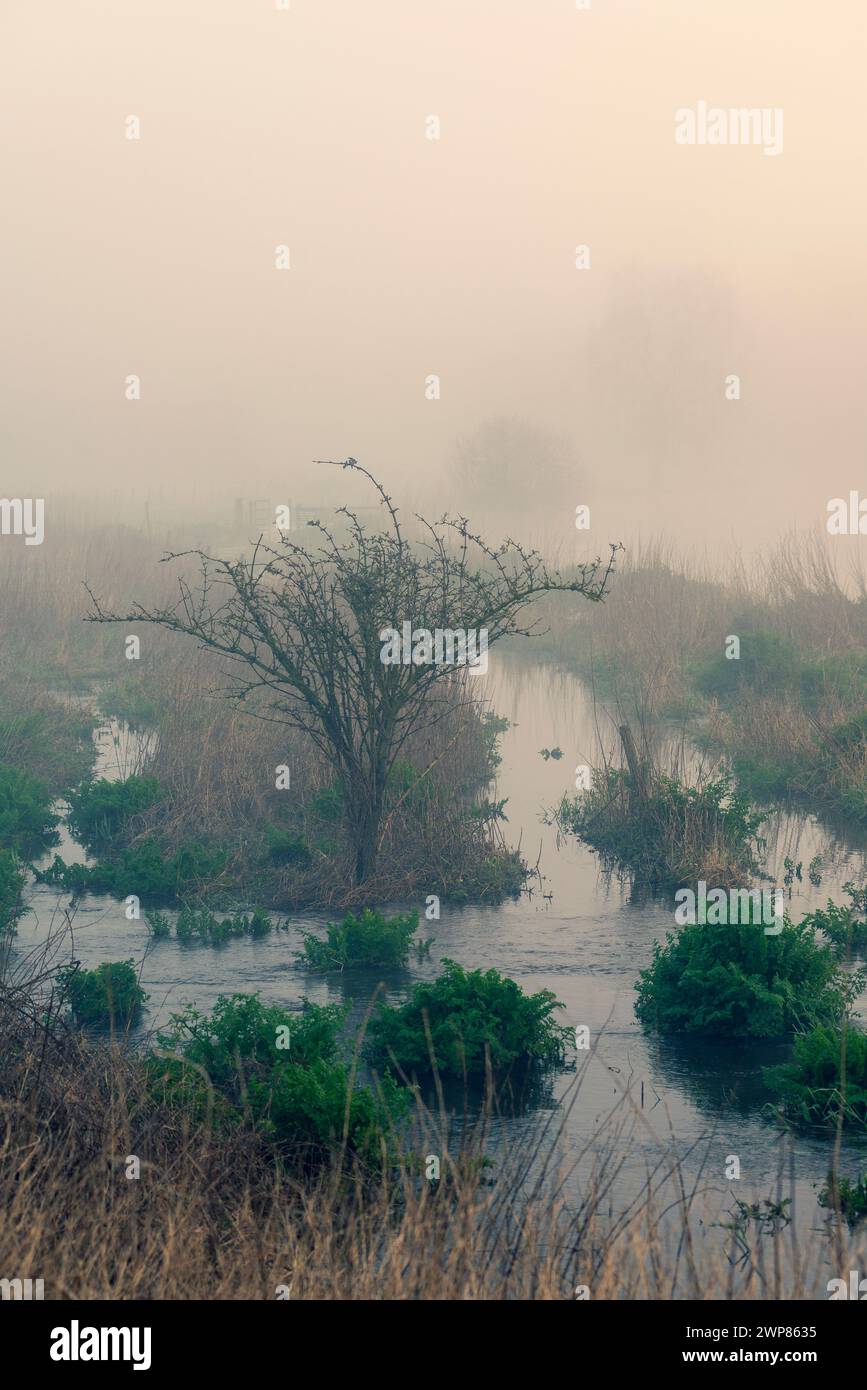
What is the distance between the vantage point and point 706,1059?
24.6 feet

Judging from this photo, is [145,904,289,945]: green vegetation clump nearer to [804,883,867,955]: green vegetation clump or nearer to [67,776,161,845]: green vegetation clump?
[67,776,161,845]: green vegetation clump

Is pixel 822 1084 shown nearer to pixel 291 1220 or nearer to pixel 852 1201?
pixel 852 1201

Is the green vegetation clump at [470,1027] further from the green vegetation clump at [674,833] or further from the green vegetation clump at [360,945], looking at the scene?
the green vegetation clump at [674,833]

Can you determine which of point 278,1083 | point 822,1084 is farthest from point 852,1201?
point 278,1083

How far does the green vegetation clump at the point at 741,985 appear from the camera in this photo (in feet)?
25.3

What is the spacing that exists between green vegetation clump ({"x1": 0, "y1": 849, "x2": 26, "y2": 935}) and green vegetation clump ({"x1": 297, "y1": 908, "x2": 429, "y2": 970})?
6.48 ft

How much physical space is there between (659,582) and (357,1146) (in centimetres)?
2183

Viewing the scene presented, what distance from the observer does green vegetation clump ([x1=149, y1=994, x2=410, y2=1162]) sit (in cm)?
571

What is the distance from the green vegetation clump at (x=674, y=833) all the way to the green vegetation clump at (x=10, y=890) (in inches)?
180

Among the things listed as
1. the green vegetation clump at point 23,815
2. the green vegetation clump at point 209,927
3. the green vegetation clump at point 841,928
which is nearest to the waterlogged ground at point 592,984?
the green vegetation clump at point 209,927
